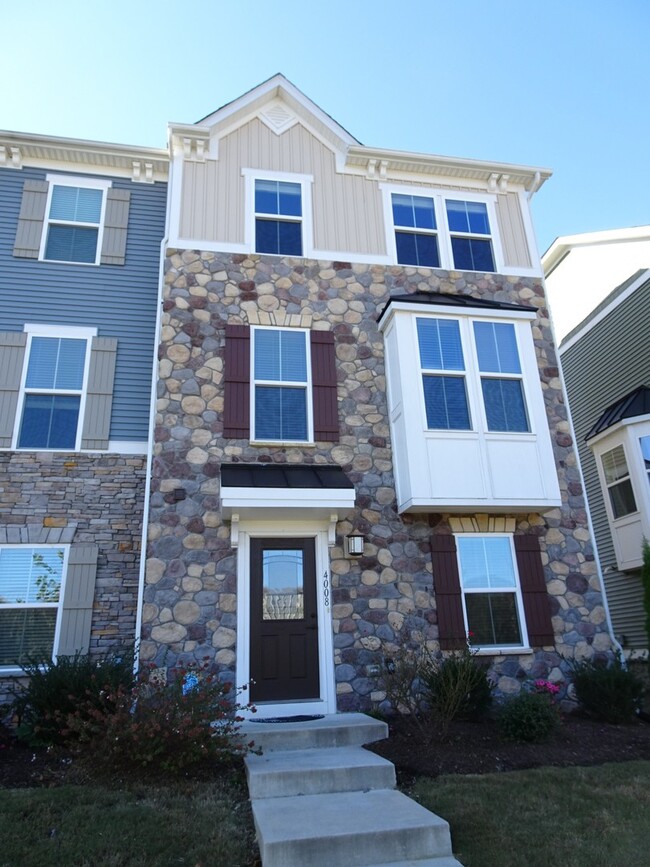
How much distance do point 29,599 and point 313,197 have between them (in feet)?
23.7

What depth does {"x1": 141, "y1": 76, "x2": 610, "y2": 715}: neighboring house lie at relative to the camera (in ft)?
26.4

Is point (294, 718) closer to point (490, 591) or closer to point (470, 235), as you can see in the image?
point (490, 591)

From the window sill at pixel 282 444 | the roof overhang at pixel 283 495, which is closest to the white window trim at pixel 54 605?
the roof overhang at pixel 283 495

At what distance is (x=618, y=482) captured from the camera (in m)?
12.3

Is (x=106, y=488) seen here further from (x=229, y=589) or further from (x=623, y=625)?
(x=623, y=625)

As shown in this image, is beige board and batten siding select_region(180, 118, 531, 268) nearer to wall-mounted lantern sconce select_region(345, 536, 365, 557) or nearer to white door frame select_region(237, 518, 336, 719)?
white door frame select_region(237, 518, 336, 719)

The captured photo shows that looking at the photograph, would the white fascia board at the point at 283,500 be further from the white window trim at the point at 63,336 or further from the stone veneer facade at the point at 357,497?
the white window trim at the point at 63,336

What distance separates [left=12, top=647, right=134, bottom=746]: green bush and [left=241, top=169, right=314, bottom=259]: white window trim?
6.18 m

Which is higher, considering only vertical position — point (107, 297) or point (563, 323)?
point (563, 323)

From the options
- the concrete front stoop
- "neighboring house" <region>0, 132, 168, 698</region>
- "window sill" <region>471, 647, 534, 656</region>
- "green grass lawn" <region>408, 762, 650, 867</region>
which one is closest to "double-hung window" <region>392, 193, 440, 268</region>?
"neighboring house" <region>0, 132, 168, 698</region>

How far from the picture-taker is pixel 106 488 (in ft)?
29.8

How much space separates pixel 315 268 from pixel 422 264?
5.99 ft

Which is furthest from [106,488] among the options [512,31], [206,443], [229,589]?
[512,31]

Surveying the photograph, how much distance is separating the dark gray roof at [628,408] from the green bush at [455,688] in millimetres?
6354
